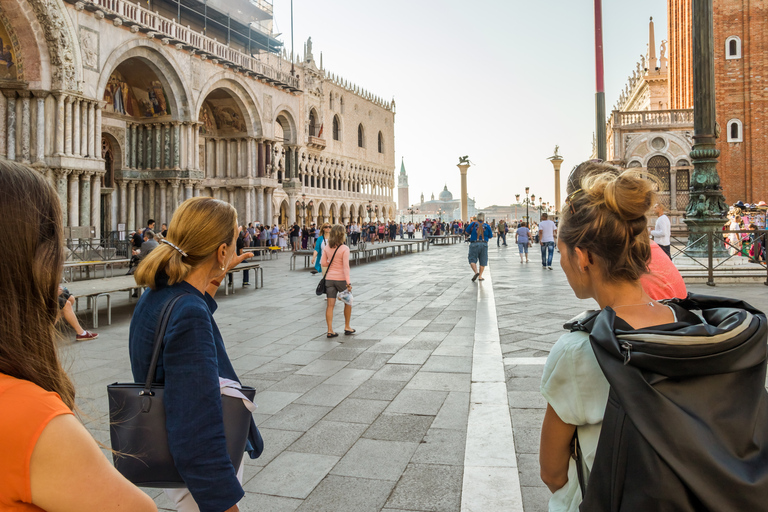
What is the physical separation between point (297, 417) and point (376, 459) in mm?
967

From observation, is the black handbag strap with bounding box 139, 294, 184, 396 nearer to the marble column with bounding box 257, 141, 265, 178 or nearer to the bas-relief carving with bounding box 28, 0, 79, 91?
the bas-relief carving with bounding box 28, 0, 79, 91

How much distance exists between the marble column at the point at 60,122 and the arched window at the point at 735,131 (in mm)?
29140

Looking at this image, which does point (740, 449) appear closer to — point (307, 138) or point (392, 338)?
point (392, 338)

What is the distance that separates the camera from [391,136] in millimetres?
65188

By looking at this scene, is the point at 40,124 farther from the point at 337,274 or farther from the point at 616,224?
the point at 616,224

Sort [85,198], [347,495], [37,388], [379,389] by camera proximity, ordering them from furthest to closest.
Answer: [85,198]
[379,389]
[347,495]
[37,388]

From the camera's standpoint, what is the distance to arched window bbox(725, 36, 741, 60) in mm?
27328

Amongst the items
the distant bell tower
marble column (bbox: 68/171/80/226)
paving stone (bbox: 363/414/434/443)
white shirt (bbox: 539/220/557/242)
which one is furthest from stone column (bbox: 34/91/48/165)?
the distant bell tower

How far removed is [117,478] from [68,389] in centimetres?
21

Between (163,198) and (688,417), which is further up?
(163,198)

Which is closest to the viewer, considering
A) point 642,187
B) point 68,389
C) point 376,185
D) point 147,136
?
point 68,389

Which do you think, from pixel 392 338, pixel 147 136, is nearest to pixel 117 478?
pixel 392 338

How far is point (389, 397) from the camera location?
14.9ft

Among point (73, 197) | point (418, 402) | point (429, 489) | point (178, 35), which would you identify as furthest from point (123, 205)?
point (429, 489)
